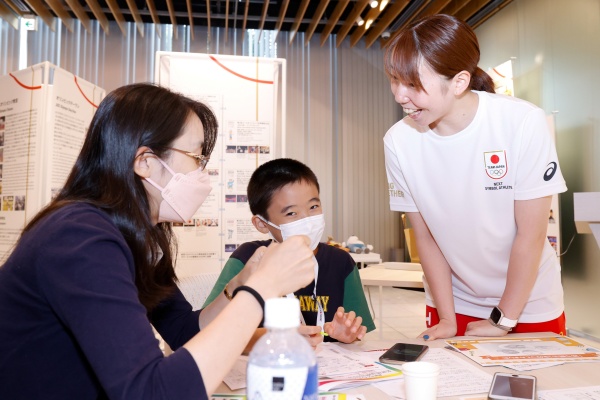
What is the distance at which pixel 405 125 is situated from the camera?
1.59 m

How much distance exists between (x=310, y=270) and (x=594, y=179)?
400 centimetres

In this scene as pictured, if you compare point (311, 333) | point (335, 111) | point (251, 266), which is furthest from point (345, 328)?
point (335, 111)

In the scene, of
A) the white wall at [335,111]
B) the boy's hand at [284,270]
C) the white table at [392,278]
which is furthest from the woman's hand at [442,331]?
the white wall at [335,111]

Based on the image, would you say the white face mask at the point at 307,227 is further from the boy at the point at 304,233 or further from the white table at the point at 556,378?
the white table at the point at 556,378

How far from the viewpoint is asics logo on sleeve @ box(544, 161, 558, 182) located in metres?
1.38

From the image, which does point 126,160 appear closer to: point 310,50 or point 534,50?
point 534,50

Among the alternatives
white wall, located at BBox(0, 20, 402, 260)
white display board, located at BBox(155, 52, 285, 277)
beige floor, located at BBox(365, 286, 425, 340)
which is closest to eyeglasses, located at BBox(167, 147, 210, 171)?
white display board, located at BBox(155, 52, 285, 277)

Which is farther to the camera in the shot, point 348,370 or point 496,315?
point 496,315

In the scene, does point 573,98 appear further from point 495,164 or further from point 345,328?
point 345,328

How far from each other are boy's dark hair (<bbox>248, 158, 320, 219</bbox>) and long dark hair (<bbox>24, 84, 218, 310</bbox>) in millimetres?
758

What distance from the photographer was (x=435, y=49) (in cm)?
133

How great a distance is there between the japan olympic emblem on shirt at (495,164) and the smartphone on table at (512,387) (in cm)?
64

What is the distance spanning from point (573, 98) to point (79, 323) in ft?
15.1

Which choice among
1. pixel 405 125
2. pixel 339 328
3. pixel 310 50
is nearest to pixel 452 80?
pixel 405 125
